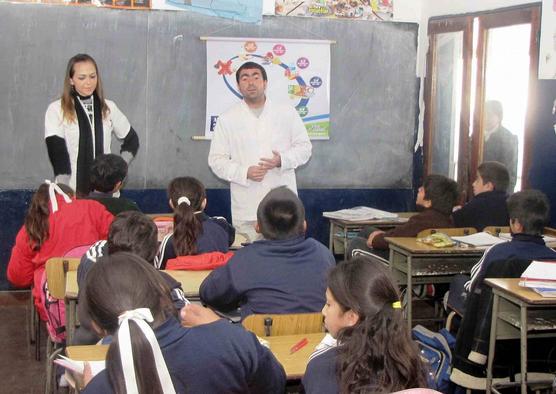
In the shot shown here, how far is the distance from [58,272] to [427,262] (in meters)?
2.06

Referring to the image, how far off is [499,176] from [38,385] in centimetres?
287

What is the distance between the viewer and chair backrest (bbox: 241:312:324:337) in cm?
268

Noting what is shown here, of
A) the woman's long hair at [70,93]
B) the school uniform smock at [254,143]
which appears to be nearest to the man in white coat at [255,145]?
the school uniform smock at [254,143]

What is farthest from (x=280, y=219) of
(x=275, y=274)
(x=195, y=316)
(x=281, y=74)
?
(x=281, y=74)

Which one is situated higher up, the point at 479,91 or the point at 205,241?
the point at 479,91

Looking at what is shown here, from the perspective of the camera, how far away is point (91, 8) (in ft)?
19.1

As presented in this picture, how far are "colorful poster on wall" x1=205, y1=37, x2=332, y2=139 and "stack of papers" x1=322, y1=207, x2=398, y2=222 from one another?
26.9 inches

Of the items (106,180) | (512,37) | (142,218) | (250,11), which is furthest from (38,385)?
(512,37)

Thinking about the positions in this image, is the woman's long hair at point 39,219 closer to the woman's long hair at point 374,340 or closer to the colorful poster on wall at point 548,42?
the woman's long hair at point 374,340

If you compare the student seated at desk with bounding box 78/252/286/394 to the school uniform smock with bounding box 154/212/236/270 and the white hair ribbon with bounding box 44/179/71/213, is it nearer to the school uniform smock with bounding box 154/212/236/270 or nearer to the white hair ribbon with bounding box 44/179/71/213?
the school uniform smock with bounding box 154/212/236/270

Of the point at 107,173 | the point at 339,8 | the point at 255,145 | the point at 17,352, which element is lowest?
the point at 17,352

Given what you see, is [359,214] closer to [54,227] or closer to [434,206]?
[434,206]

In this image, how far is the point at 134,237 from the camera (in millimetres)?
2936

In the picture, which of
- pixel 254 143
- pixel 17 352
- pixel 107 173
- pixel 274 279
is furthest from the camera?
pixel 254 143
